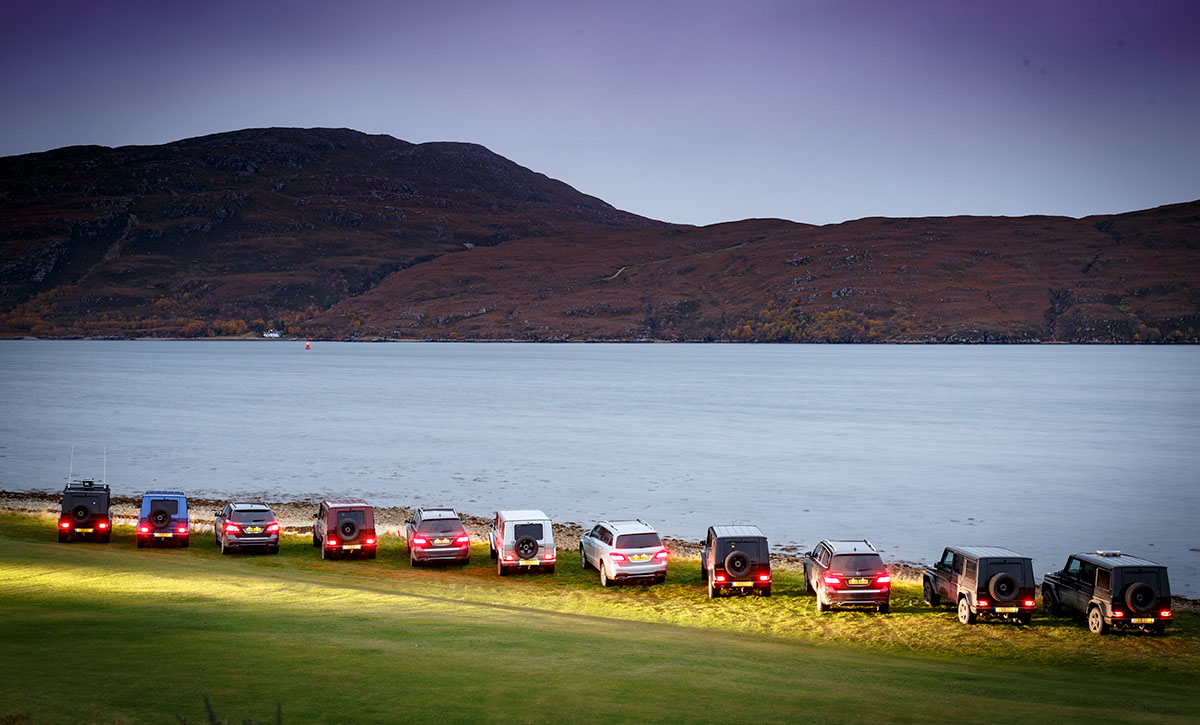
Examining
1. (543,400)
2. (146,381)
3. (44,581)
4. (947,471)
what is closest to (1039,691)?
(44,581)

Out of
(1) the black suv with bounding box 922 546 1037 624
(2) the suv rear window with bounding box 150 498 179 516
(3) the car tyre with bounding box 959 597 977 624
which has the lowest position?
(3) the car tyre with bounding box 959 597 977 624

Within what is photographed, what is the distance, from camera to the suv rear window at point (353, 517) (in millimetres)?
31844

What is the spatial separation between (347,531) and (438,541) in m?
3.55

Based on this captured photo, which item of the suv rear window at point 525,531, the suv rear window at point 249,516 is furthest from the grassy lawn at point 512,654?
the suv rear window at point 249,516

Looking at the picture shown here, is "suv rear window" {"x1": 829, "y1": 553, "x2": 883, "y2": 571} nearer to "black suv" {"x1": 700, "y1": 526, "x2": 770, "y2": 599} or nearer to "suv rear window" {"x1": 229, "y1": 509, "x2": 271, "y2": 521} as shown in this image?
"black suv" {"x1": 700, "y1": 526, "x2": 770, "y2": 599}

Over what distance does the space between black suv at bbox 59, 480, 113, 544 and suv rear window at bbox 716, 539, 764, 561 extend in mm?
20865

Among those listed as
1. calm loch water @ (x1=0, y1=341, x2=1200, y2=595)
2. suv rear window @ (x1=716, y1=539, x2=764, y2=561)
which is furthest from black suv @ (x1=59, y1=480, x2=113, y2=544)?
suv rear window @ (x1=716, y1=539, x2=764, y2=561)

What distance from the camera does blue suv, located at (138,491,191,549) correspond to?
107ft

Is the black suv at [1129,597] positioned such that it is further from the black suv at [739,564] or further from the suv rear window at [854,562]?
the black suv at [739,564]

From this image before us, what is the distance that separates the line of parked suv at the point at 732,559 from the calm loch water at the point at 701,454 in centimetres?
1310

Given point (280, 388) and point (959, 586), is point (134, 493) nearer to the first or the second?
point (959, 586)

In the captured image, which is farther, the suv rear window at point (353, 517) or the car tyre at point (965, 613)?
the suv rear window at point (353, 517)

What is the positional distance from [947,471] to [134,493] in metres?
53.2

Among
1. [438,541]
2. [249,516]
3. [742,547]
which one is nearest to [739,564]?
[742,547]
